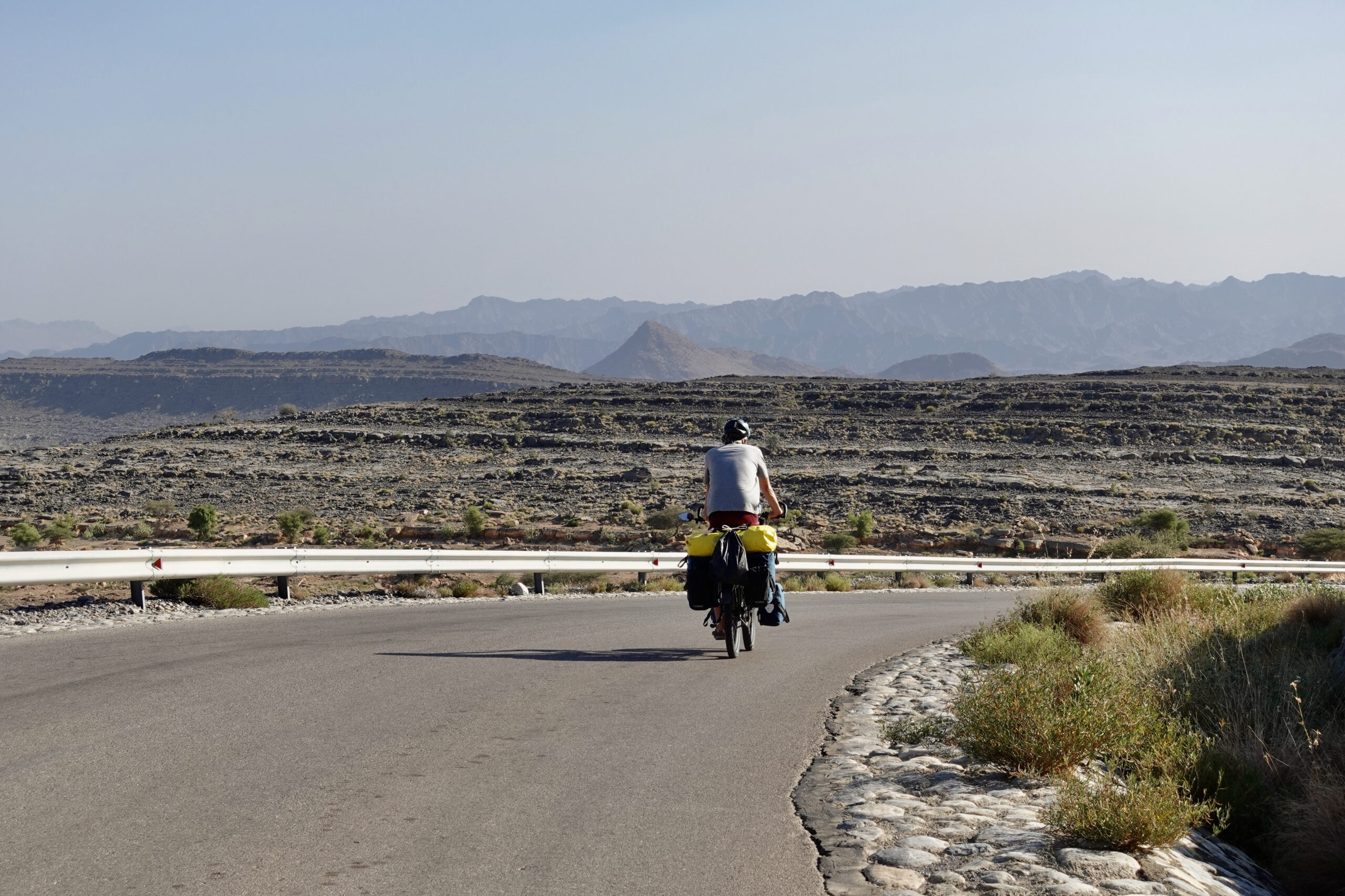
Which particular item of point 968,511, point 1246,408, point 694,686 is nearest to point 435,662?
point 694,686

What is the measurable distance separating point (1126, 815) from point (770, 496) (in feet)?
19.1

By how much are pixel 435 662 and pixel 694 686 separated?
2211mm

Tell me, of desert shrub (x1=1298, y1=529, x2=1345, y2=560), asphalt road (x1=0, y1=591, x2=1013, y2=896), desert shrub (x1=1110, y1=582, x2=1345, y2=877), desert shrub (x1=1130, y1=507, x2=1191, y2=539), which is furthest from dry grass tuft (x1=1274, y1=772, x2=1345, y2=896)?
desert shrub (x1=1298, y1=529, x2=1345, y2=560)

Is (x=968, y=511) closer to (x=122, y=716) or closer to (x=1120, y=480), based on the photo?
(x=1120, y=480)

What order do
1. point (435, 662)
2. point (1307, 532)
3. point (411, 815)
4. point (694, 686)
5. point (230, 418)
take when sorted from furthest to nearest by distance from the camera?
point (230, 418) < point (1307, 532) < point (435, 662) < point (694, 686) < point (411, 815)

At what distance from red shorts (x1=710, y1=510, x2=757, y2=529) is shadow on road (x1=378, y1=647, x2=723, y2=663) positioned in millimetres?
1276

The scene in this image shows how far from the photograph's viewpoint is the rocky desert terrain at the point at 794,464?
1784 inches

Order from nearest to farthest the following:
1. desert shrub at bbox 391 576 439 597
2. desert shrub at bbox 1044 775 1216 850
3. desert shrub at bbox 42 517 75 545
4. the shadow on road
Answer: desert shrub at bbox 1044 775 1216 850, the shadow on road, desert shrub at bbox 391 576 439 597, desert shrub at bbox 42 517 75 545

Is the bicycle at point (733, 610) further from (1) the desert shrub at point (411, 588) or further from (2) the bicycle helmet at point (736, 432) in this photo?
(1) the desert shrub at point (411, 588)

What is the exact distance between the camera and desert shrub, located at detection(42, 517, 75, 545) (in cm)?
3869

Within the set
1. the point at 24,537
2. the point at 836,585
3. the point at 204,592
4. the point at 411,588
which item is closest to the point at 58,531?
the point at 24,537

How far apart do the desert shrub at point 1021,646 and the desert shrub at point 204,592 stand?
8.46 metres

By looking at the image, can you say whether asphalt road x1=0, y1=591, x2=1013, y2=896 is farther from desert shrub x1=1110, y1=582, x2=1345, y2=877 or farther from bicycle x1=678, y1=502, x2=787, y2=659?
desert shrub x1=1110, y1=582, x2=1345, y2=877

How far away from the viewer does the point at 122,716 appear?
22.9 ft
